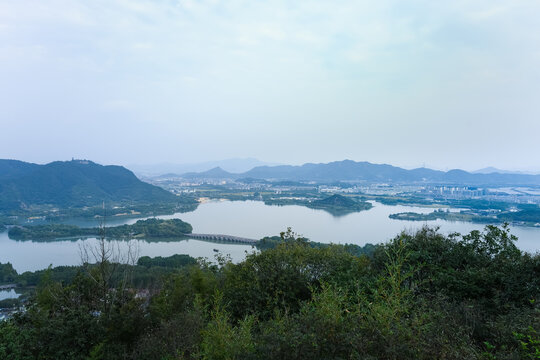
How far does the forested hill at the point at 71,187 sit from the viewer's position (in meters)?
34.0

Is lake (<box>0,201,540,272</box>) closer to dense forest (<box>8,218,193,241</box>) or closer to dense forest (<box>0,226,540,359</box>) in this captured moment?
dense forest (<box>8,218,193,241</box>)

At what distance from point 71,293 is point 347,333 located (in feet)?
11.8

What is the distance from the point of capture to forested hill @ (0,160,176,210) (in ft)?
111

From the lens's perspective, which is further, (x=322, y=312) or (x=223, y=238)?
(x=223, y=238)

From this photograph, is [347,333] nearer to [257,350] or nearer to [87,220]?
[257,350]

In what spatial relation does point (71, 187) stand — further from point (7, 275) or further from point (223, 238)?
point (7, 275)

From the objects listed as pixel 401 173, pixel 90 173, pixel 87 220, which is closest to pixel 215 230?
pixel 87 220

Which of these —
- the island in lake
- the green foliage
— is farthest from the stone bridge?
the island in lake

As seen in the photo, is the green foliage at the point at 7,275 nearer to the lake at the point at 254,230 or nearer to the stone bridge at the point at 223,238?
the lake at the point at 254,230

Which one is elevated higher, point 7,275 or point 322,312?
point 322,312

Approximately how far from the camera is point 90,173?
4278 centimetres

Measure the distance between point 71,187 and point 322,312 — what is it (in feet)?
140

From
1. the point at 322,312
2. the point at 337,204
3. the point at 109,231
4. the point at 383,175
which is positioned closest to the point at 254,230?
the point at 109,231

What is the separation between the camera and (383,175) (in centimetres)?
6544
